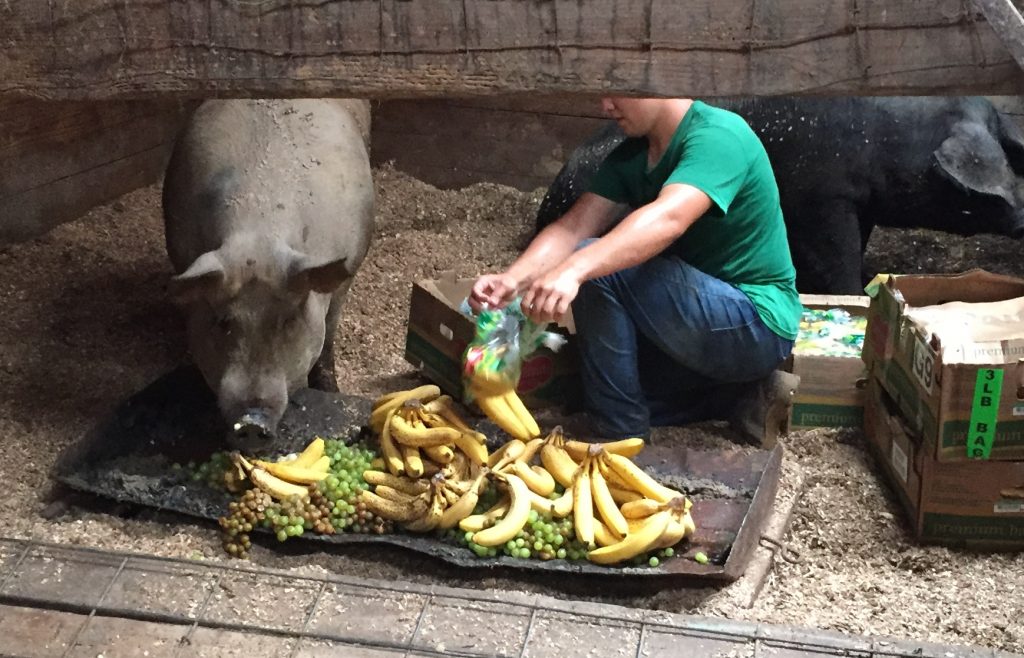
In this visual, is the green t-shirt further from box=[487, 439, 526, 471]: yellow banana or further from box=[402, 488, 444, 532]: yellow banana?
box=[402, 488, 444, 532]: yellow banana

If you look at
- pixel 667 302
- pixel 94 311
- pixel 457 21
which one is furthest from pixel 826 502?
pixel 94 311

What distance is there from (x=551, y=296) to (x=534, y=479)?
533mm

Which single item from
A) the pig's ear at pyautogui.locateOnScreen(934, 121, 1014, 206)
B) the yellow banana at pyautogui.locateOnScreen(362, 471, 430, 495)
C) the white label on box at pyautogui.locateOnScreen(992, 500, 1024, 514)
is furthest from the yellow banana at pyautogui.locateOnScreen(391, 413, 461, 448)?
the pig's ear at pyautogui.locateOnScreen(934, 121, 1014, 206)

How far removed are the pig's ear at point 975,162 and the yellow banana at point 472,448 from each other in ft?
8.86

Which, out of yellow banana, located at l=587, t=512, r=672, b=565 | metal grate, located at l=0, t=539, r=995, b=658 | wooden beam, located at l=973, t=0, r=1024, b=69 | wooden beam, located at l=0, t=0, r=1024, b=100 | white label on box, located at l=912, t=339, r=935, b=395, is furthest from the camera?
white label on box, located at l=912, t=339, r=935, b=395

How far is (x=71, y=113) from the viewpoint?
5.04 meters

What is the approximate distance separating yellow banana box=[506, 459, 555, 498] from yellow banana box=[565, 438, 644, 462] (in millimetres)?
133

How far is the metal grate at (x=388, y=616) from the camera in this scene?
2.34 m

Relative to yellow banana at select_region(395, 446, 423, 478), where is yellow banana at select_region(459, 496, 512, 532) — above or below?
below

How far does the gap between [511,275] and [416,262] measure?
1899 millimetres

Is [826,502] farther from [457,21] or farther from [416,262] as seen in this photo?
[416,262]

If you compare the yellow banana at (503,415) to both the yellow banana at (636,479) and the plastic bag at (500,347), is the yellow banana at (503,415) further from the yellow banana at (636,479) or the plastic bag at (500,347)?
the yellow banana at (636,479)

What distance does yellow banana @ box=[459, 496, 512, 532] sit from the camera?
9.48ft

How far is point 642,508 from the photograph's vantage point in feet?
9.50
